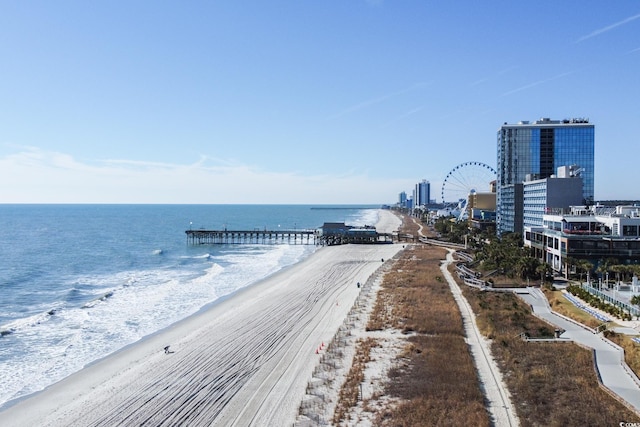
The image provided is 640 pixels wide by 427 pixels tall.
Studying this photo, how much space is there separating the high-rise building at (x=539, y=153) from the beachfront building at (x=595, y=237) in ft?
107

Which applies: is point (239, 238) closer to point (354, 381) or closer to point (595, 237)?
point (595, 237)

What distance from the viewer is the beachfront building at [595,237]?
2047 inches

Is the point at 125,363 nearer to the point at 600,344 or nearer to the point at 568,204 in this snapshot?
the point at 600,344

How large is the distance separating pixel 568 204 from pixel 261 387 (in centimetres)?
6551

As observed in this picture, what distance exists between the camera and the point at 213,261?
8594 cm

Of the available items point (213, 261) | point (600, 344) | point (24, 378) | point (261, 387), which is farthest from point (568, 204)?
point (24, 378)

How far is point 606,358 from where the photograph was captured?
2694 cm

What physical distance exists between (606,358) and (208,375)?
2202cm

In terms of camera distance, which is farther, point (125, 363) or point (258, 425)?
point (125, 363)

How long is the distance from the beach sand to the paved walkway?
14827 mm

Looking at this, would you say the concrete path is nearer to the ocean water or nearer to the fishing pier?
the ocean water

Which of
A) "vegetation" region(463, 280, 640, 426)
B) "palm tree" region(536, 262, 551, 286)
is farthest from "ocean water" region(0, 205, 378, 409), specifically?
"palm tree" region(536, 262, 551, 286)

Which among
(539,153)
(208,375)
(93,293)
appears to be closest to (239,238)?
(93,293)

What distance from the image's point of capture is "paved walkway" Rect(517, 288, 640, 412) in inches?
888
